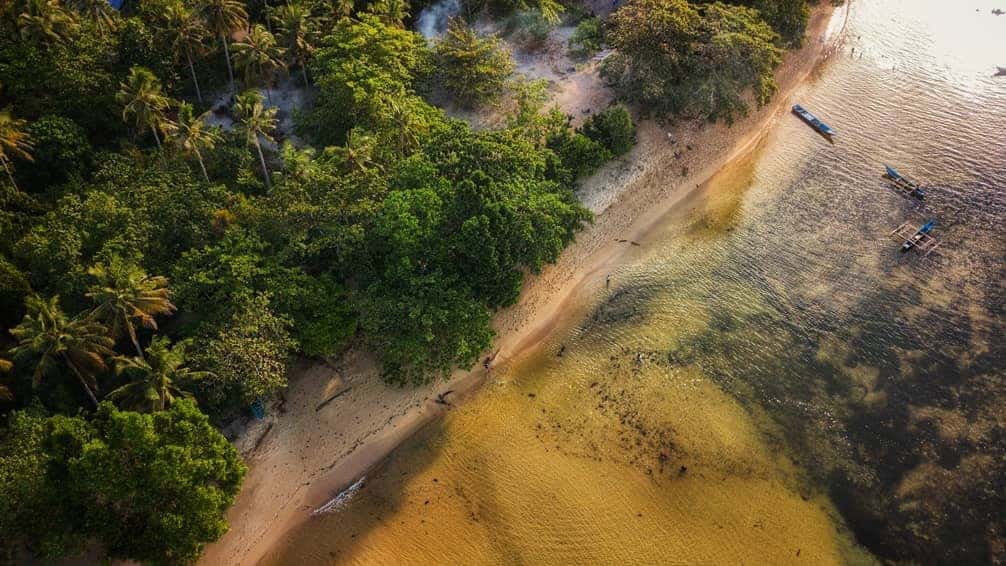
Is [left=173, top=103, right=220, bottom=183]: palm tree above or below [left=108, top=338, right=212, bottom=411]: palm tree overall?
above

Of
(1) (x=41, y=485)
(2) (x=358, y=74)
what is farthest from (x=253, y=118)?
(1) (x=41, y=485)

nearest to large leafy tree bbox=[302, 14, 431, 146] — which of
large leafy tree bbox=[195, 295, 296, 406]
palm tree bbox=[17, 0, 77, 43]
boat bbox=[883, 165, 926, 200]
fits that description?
large leafy tree bbox=[195, 295, 296, 406]

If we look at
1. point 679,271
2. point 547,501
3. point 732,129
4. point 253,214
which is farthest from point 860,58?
point 253,214

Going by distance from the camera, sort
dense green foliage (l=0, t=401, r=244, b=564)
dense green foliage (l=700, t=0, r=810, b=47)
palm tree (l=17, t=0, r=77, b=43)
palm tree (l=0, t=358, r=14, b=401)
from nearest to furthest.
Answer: dense green foliage (l=0, t=401, r=244, b=564)
palm tree (l=0, t=358, r=14, b=401)
palm tree (l=17, t=0, r=77, b=43)
dense green foliage (l=700, t=0, r=810, b=47)

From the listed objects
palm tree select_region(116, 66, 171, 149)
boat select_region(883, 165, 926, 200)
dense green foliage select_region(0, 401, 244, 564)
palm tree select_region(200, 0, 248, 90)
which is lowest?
boat select_region(883, 165, 926, 200)

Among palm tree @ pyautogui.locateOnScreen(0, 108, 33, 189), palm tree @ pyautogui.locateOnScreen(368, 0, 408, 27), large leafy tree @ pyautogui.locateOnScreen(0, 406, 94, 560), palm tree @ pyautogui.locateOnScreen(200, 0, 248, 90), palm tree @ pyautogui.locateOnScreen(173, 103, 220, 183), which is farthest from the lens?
palm tree @ pyautogui.locateOnScreen(368, 0, 408, 27)

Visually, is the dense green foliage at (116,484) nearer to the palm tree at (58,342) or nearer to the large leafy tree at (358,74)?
the palm tree at (58,342)

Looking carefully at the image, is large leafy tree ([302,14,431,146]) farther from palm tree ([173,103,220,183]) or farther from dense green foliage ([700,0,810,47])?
dense green foliage ([700,0,810,47])

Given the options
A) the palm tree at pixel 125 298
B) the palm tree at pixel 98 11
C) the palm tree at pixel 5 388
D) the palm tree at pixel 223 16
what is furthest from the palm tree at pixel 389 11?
the palm tree at pixel 5 388
